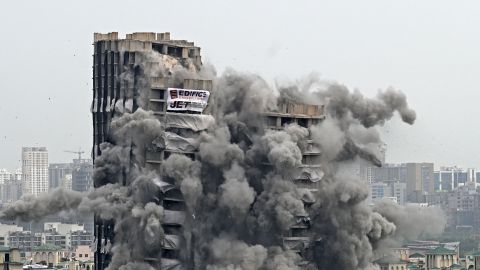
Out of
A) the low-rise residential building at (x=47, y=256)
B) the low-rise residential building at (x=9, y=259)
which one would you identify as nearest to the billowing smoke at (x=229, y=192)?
the low-rise residential building at (x=9, y=259)

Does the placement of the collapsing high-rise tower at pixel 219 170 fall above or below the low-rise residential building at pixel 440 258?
above

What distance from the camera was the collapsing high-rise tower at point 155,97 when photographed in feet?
344

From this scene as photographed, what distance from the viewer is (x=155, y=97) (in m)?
106

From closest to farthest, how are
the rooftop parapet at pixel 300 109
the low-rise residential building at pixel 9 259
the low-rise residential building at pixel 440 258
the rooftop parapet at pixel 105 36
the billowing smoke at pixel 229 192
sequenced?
1. the billowing smoke at pixel 229 192
2. the rooftop parapet at pixel 300 109
3. the rooftop parapet at pixel 105 36
4. the low-rise residential building at pixel 9 259
5. the low-rise residential building at pixel 440 258

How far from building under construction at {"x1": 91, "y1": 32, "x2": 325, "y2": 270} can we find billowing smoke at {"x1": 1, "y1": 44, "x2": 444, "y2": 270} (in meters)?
0.10

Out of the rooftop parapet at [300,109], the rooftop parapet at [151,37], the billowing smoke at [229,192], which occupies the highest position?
the rooftop parapet at [151,37]

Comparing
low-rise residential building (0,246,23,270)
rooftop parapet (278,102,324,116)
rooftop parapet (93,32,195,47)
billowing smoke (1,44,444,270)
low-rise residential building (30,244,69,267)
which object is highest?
rooftop parapet (93,32,195,47)

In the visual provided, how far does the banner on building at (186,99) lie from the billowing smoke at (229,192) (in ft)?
2.97

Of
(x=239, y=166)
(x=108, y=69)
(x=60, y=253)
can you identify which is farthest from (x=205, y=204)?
(x=60, y=253)

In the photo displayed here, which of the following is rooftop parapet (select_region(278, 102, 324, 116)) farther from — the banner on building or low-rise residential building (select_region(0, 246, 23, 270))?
low-rise residential building (select_region(0, 246, 23, 270))

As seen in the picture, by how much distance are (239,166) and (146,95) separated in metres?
5.89

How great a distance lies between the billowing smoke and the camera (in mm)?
104000

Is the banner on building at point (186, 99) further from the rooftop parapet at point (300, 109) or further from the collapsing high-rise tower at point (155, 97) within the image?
the rooftop parapet at point (300, 109)

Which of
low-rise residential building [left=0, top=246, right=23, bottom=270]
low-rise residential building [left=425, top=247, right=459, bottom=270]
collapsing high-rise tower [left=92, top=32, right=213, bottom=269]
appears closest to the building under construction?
collapsing high-rise tower [left=92, top=32, right=213, bottom=269]
